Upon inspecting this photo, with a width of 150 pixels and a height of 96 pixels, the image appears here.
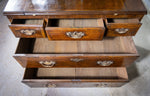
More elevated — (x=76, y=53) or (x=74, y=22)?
(x=74, y=22)

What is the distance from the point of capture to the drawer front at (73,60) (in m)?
0.68

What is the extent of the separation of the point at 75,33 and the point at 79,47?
21 centimetres

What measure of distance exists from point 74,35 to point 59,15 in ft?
0.47

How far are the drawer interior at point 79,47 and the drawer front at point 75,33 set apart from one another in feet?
0.52

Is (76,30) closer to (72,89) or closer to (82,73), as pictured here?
(82,73)

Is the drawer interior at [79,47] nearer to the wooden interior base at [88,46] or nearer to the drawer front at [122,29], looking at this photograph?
the wooden interior base at [88,46]

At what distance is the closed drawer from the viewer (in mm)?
668

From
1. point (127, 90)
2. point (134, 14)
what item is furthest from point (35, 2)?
point (127, 90)

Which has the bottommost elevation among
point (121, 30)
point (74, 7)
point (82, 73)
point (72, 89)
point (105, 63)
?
point (72, 89)

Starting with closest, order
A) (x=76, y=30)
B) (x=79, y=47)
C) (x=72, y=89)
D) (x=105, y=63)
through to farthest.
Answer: (x=76, y=30)
(x=105, y=63)
(x=79, y=47)
(x=72, y=89)

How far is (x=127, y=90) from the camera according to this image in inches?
38.4

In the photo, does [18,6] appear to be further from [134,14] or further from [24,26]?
[134,14]

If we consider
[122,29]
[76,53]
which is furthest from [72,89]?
[122,29]

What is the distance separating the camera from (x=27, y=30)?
67cm
